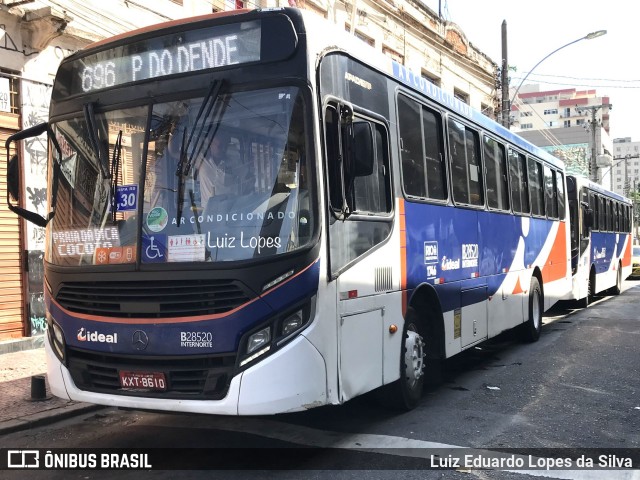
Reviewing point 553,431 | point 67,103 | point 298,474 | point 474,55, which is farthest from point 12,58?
point 474,55

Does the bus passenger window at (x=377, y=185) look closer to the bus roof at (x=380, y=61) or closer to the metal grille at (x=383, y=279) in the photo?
the metal grille at (x=383, y=279)

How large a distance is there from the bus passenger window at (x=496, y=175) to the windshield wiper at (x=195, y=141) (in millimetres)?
4953

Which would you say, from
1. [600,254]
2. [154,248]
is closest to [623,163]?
[600,254]

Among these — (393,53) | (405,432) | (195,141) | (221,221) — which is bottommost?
(405,432)

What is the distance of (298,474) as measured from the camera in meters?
4.82

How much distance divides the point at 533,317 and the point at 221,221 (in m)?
7.77

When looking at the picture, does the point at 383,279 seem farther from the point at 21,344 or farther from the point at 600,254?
the point at 600,254

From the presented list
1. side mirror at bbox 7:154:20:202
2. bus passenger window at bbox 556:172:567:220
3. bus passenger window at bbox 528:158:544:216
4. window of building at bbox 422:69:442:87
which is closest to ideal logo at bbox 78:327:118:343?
side mirror at bbox 7:154:20:202

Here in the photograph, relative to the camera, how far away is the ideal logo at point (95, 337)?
488 cm

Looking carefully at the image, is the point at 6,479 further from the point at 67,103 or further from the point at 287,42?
the point at 287,42

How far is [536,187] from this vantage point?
11.4m

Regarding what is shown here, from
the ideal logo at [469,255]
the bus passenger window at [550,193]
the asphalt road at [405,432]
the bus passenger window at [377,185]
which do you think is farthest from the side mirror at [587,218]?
the bus passenger window at [377,185]

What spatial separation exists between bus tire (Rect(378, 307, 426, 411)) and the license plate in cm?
234

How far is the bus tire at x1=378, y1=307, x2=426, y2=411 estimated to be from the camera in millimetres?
6223
